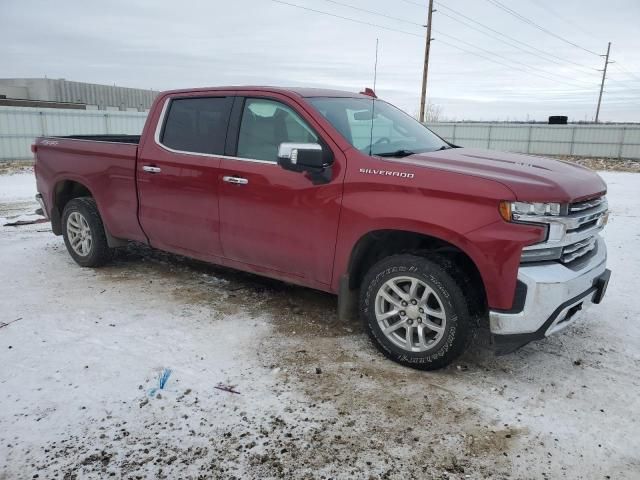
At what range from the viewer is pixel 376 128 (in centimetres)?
409

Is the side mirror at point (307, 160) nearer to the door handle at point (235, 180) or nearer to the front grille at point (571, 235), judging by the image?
the door handle at point (235, 180)

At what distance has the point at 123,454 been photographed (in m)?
2.56

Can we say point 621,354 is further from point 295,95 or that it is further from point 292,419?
point 295,95

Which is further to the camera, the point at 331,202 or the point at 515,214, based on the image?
the point at 331,202

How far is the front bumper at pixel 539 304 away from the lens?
2.94 metres

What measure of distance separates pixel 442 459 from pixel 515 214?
1.41 m

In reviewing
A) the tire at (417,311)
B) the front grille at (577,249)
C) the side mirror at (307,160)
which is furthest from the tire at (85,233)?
the front grille at (577,249)

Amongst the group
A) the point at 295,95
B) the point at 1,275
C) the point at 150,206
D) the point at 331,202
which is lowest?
the point at 1,275

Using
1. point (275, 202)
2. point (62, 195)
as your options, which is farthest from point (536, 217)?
point (62, 195)

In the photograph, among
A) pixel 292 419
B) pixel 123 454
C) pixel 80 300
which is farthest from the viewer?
pixel 80 300

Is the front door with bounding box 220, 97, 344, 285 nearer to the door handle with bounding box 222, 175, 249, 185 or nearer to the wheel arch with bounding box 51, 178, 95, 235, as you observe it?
the door handle with bounding box 222, 175, 249, 185

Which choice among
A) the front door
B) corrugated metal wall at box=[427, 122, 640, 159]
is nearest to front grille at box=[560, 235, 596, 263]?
the front door

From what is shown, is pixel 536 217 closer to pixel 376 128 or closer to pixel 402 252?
pixel 402 252

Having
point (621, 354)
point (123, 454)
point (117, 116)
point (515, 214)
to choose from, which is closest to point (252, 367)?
point (123, 454)
